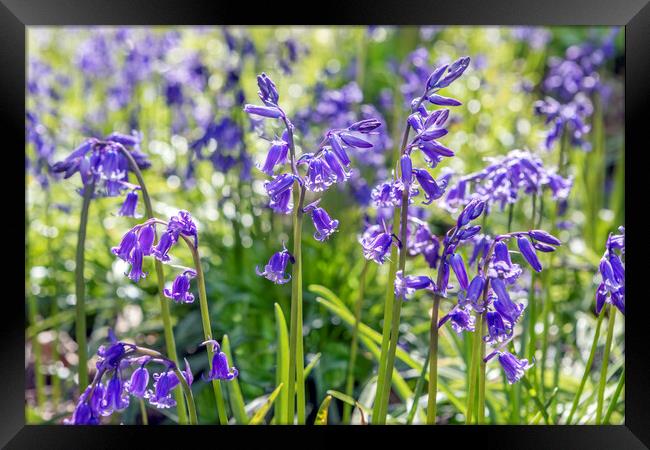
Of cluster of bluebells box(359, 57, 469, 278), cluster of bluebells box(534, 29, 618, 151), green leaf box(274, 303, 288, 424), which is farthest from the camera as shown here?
cluster of bluebells box(534, 29, 618, 151)

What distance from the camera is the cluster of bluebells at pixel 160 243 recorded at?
227cm

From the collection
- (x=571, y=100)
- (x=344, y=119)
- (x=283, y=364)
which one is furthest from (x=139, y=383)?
(x=571, y=100)

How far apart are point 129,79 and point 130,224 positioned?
1.26 meters

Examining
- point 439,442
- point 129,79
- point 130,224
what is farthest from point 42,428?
point 129,79

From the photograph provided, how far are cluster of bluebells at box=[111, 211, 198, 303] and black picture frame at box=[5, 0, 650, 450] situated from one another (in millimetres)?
504

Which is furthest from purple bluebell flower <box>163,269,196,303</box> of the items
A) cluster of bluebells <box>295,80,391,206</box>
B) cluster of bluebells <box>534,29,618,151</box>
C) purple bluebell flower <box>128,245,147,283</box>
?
cluster of bluebells <box>295,80,391,206</box>

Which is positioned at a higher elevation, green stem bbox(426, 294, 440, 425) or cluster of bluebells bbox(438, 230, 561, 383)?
cluster of bluebells bbox(438, 230, 561, 383)

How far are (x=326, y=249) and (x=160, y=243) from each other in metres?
2.65

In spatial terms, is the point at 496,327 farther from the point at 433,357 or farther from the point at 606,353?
the point at 606,353

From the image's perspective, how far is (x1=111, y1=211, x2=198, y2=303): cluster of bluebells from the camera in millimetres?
2268

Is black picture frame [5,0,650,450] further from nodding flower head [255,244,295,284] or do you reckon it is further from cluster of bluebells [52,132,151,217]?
nodding flower head [255,244,295,284]

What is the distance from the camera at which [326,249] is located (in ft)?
16.0

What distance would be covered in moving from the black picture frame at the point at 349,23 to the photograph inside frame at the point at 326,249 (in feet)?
0.35

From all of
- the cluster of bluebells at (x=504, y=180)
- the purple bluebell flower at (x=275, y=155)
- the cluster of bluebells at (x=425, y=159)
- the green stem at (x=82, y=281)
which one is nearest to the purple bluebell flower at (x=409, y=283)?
the cluster of bluebells at (x=425, y=159)
